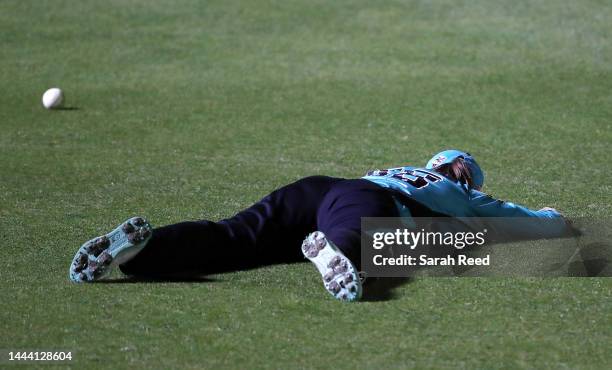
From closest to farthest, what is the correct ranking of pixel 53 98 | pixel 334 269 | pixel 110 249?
pixel 334 269
pixel 110 249
pixel 53 98

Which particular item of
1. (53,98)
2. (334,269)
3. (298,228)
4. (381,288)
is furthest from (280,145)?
(334,269)

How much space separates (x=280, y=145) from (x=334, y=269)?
427cm

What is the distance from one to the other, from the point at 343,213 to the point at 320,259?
60 centimetres

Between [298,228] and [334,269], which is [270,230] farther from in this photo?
[334,269]

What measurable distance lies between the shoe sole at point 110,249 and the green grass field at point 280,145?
12 cm

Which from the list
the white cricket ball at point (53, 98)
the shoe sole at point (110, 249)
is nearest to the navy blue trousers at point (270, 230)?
the shoe sole at point (110, 249)

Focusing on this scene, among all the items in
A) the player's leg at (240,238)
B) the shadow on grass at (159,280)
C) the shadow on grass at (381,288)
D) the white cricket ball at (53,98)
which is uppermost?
the player's leg at (240,238)

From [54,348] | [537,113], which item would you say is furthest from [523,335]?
[537,113]

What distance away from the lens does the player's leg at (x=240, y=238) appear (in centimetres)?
584

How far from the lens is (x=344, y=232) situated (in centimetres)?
568

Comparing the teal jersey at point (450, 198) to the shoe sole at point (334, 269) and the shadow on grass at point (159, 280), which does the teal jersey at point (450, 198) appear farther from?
the shadow on grass at point (159, 280)

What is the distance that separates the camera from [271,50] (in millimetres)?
12977

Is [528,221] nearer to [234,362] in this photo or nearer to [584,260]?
[584,260]

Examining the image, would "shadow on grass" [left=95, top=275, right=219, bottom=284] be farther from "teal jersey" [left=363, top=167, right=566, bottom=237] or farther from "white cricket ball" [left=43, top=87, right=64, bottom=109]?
"white cricket ball" [left=43, top=87, right=64, bottom=109]
